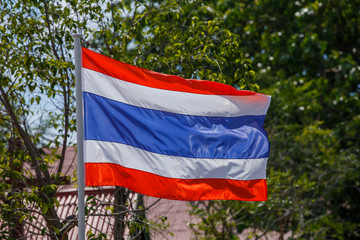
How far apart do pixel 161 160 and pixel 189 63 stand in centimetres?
270

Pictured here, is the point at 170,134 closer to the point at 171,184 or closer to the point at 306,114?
the point at 171,184

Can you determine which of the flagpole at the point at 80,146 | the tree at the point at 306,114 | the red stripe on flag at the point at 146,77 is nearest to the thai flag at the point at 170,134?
the red stripe on flag at the point at 146,77

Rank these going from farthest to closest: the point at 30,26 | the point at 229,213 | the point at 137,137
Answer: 1. the point at 229,213
2. the point at 30,26
3. the point at 137,137

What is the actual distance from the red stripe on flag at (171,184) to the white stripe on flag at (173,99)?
29.8 inches

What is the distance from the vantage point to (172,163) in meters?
6.22

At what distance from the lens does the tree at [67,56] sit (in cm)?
788

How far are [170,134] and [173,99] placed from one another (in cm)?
43

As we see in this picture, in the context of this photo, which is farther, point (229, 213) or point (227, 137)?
point (229, 213)

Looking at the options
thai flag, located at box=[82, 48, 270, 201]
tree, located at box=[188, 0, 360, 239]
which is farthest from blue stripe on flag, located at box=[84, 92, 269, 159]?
tree, located at box=[188, 0, 360, 239]

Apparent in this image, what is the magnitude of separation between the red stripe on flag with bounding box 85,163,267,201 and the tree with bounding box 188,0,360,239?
765 cm

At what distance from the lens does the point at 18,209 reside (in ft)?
24.3

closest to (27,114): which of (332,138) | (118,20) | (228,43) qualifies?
(118,20)

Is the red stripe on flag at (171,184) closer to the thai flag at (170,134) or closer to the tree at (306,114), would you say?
the thai flag at (170,134)

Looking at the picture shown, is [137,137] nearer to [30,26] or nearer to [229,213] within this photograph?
[30,26]
